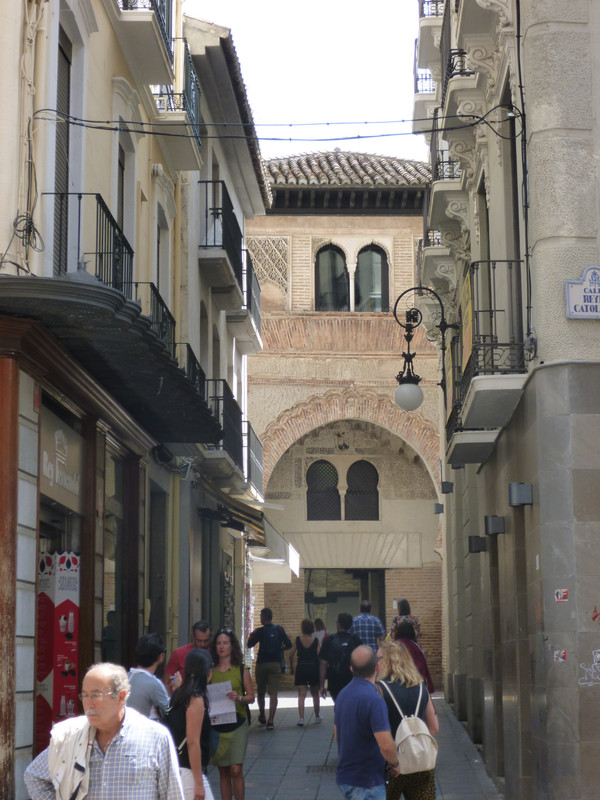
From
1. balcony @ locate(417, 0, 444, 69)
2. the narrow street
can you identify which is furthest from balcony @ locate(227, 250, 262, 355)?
the narrow street

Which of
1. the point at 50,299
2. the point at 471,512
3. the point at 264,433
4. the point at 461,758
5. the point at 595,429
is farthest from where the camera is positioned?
the point at 264,433

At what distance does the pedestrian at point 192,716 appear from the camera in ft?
28.2

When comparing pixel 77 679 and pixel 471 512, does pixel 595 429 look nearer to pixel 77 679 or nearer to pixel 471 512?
pixel 77 679

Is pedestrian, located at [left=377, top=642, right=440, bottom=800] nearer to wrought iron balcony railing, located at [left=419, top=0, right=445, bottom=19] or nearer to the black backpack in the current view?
→ the black backpack

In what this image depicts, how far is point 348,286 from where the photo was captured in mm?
33188

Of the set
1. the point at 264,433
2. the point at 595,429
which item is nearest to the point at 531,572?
the point at 595,429

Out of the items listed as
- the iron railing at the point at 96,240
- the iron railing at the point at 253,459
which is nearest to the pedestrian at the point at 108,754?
the iron railing at the point at 96,240

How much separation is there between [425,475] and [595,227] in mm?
23731

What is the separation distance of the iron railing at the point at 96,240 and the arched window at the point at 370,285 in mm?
19617

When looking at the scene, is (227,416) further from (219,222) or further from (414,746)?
(414,746)

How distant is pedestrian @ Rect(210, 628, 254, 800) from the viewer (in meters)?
11.3

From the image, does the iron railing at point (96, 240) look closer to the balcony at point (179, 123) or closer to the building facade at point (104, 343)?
the building facade at point (104, 343)

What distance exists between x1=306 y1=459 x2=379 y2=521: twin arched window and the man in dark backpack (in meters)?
15.5

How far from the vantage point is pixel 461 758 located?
52.5 ft
